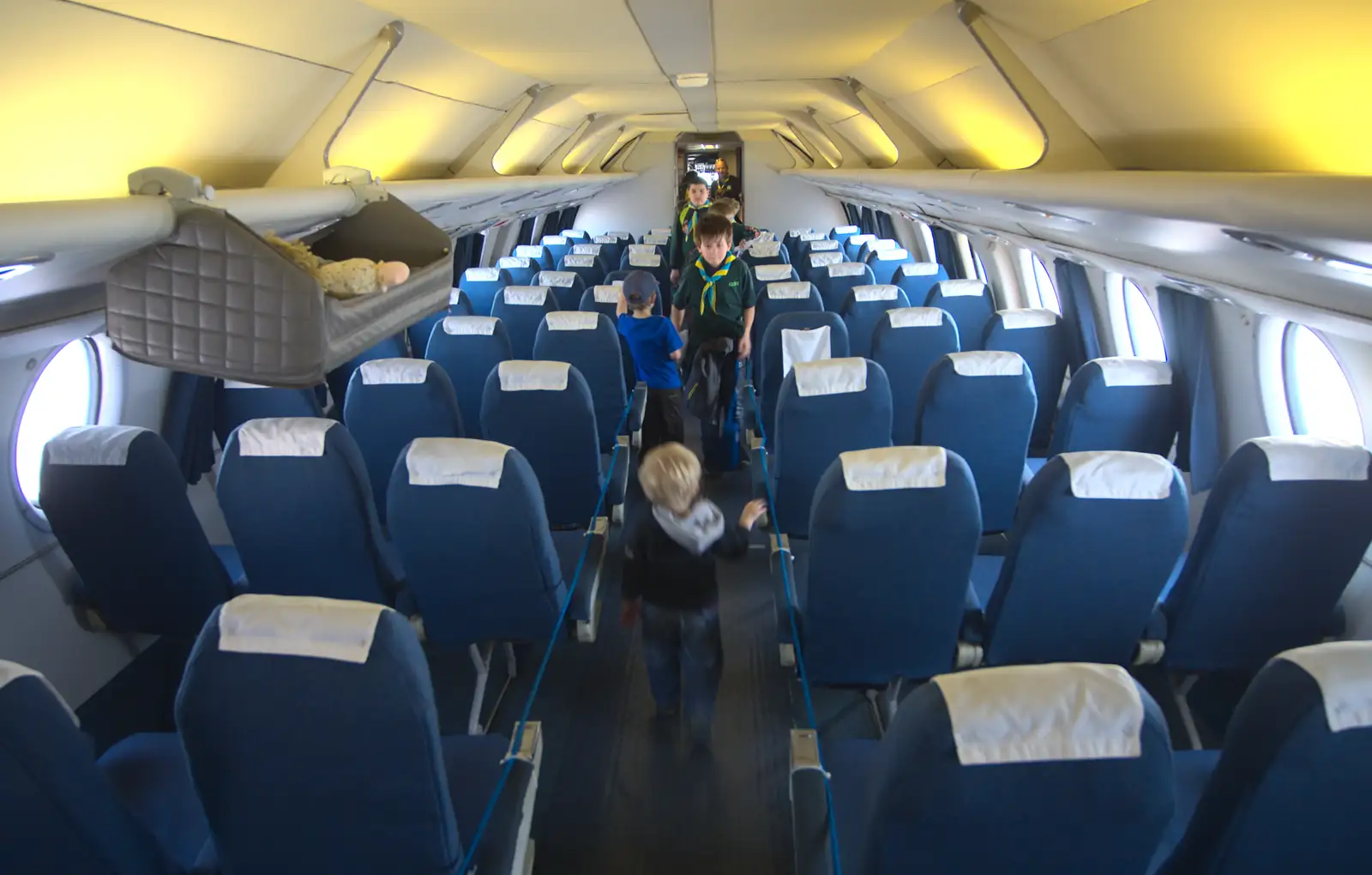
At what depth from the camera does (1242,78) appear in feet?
7.32

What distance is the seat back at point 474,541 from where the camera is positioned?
100 inches

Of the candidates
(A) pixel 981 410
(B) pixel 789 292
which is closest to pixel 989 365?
(A) pixel 981 410

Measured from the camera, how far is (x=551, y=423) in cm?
380

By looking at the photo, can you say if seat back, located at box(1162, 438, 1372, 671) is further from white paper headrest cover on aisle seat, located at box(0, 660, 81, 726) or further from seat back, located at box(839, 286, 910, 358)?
seat back, located at box(839, 286, 910, 358)

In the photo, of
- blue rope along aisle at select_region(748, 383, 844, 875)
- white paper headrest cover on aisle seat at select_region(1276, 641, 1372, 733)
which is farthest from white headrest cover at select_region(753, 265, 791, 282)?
white paper headrest cover on aisle seat at select_region(1276, 641, 1372, 733)

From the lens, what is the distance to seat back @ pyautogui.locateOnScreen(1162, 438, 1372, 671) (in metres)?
2.23

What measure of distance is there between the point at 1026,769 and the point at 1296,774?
0.49m

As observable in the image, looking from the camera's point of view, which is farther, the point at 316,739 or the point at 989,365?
the point at 989,365

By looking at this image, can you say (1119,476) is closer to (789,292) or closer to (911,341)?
(911,341)

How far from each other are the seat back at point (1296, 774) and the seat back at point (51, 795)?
6.50ft

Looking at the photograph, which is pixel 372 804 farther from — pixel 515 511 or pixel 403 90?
pixel 403 90

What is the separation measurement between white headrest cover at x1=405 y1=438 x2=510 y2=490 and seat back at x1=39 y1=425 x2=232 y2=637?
38.1 inches

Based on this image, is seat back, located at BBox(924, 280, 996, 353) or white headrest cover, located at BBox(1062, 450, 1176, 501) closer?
white headrest cover, located at BBox(1062, 450, 1176, 501)

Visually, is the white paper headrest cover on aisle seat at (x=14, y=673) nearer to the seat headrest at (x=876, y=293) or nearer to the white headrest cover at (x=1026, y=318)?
the white headrest cover at (x=1026, y=318)
